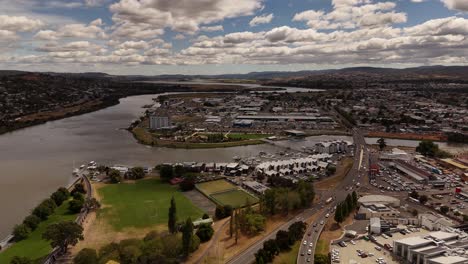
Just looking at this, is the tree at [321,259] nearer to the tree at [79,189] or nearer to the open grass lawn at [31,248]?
→ the open grass lawn at [31,248]

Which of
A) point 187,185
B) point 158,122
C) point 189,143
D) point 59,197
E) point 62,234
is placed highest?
point 158,122

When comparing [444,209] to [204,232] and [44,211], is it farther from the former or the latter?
[44,211]

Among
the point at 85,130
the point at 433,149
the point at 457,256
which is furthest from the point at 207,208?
the point at 85,130

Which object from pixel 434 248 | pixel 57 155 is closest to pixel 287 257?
pixel 434 248

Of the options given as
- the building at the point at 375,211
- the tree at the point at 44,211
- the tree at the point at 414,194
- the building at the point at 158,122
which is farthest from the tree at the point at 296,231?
the building at the point at 158,122

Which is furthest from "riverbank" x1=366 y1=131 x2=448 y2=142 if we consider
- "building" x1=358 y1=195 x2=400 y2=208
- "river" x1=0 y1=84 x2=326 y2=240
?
"building" x1=358 y1=195 x2=400 y2=208

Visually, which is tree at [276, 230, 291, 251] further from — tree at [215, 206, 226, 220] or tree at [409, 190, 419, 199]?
tree at [409, 190, 419, 199]
